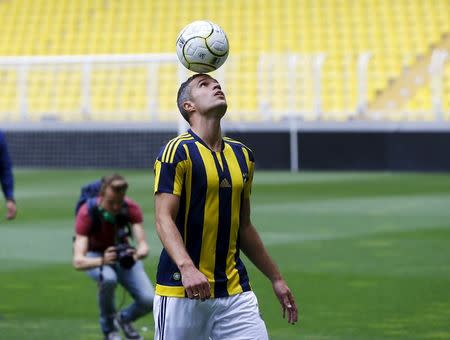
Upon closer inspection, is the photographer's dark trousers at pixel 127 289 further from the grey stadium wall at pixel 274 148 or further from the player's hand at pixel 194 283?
the grey stadium wall at pixel 274 148

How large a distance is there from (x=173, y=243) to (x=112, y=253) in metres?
3.43

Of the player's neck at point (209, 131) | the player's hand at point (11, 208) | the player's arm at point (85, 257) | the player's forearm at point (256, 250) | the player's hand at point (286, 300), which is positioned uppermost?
the player's neck at point (209, 131)

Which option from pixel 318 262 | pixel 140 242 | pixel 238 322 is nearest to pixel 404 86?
pixel 318 262

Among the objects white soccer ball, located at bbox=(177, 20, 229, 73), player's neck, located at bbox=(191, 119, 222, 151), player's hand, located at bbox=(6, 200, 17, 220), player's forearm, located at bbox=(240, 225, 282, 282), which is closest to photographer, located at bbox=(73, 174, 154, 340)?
player's hand, located at bbox=(6, 200, 17, 220)

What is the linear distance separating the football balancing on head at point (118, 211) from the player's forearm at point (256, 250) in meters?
2.95

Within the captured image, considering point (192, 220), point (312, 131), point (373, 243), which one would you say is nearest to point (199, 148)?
point (192, 220)

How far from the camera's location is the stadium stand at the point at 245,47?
88.5ft

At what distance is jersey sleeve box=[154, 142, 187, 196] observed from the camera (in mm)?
5117

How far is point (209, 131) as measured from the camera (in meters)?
5.26

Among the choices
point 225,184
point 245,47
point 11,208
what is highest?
point 245,47

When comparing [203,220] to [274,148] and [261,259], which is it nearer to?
[261,259]

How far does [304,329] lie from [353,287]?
1969 millimetres

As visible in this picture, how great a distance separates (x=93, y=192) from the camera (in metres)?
8.78

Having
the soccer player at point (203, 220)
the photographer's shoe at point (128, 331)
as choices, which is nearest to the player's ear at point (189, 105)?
the soccer player at point (203, 220)
